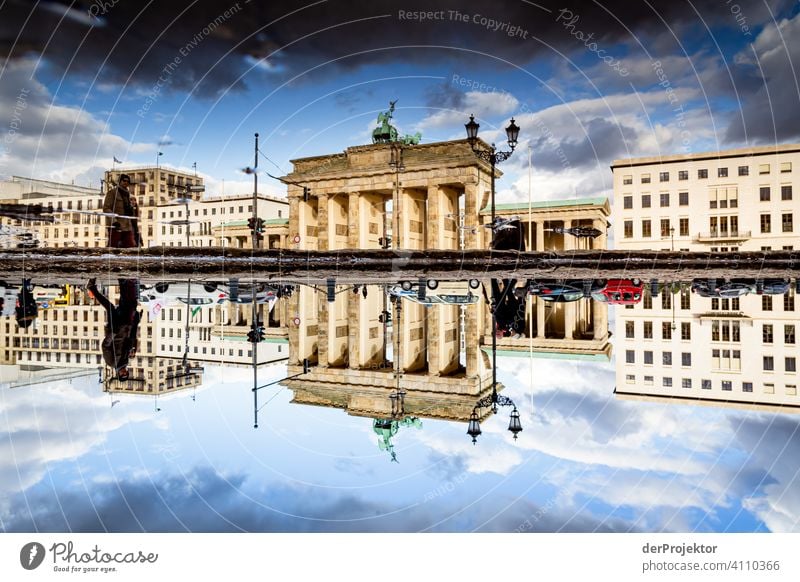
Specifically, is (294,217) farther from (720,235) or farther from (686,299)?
(686,299)

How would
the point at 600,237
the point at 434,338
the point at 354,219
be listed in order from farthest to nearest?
the point at 354,219
the point at 600,237
the point at 434,338

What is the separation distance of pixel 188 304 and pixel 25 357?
215cm

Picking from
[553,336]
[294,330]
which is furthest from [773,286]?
[294,330]

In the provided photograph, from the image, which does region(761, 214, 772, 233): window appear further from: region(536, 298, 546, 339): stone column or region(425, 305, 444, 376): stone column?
region(425, 305, 444, 376): stone column

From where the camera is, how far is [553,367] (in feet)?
21.3

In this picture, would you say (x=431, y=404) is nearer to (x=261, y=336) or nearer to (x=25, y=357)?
(x=261, y=336)

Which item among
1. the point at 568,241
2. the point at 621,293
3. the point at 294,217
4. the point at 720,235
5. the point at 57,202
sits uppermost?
the point at 294,217

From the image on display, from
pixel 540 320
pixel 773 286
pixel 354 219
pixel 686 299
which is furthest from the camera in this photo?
pixel 354 219

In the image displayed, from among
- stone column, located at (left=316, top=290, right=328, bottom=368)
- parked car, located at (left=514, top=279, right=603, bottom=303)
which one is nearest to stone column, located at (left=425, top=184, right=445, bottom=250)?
parked car, located at (left=514, top=279, right=603, bottom=303)

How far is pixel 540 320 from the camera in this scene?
355 inches

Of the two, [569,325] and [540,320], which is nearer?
[569,325]
